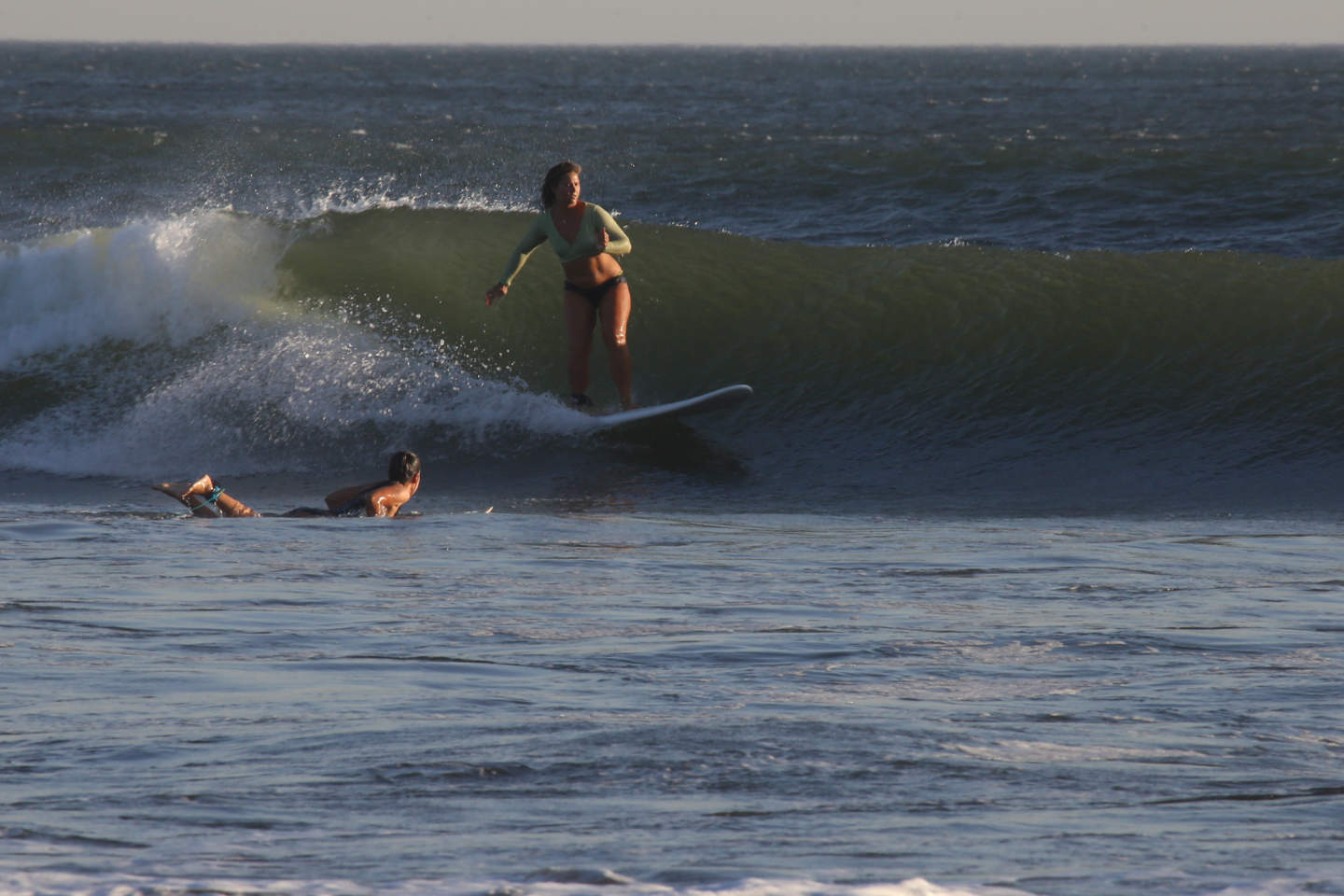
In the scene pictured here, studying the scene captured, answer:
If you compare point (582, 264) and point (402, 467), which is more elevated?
point (582, 264)

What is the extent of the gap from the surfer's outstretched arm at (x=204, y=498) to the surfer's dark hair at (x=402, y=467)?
695mm

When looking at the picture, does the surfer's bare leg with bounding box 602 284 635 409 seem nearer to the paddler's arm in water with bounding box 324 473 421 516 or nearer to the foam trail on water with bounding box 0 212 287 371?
the paddler's arm in water with bounding box 324 473 421 516

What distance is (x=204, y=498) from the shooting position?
7.32m

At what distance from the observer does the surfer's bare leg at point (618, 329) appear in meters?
9.30

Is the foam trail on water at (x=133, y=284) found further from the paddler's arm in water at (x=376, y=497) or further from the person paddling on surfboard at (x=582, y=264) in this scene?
the paddler's arm in water at (x=376, y=497)

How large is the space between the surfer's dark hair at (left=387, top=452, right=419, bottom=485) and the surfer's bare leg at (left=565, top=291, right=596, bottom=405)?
2.10 metres

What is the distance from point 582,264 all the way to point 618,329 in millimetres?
456

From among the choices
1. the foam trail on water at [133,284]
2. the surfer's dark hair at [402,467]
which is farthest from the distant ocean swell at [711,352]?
the surfer's dark hair at [402,467]

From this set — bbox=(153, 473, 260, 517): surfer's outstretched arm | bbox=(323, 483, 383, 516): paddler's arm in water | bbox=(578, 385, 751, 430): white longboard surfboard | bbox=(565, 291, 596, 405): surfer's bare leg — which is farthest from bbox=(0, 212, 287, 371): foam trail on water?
bbox=(323, 483, 383, 516): paddler's arm in water

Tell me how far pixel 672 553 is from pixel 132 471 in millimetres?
4963

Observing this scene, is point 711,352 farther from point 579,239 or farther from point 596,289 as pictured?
point 579,239

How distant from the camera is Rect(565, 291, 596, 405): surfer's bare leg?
31.0ft

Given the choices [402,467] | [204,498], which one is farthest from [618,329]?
[204,498]

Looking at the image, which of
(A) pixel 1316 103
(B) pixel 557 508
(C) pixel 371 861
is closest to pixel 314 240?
(B) pixel 557 508
